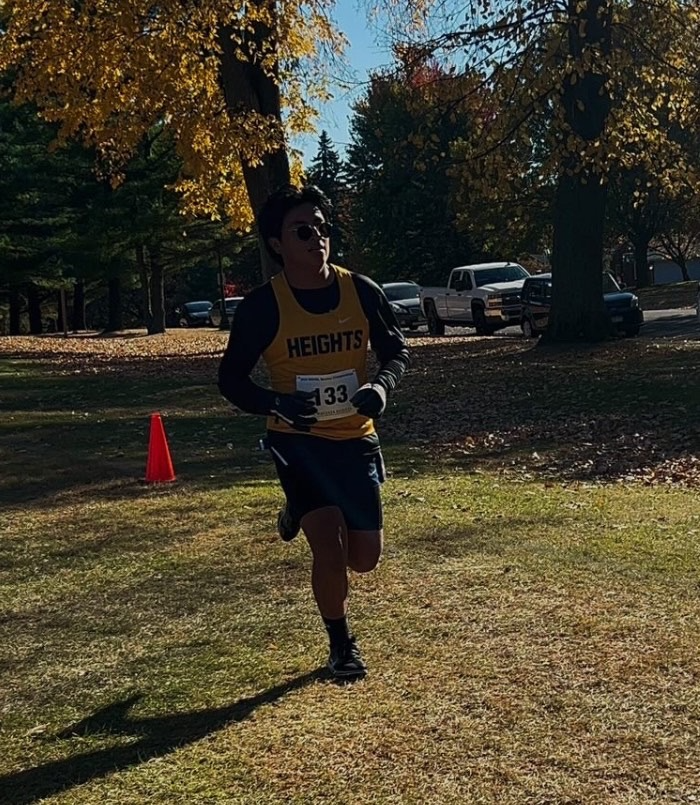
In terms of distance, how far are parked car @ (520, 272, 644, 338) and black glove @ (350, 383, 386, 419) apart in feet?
65.4

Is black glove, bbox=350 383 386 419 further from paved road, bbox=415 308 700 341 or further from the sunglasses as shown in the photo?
paved road, bbox=415 308 700 341

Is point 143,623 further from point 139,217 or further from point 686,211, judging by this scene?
point 686,211

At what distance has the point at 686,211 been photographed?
54375mm

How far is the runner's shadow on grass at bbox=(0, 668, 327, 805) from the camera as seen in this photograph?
357cm

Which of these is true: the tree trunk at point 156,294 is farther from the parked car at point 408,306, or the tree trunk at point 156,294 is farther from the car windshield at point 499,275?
the car windshield at point 499,275

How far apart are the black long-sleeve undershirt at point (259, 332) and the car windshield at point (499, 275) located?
2637cm

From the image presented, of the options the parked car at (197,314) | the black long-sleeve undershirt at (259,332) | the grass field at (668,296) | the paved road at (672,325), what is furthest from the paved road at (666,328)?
the parked car at (197,314)

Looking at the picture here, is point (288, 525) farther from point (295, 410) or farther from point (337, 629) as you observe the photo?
point (295, 410)

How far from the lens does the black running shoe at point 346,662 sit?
435cm

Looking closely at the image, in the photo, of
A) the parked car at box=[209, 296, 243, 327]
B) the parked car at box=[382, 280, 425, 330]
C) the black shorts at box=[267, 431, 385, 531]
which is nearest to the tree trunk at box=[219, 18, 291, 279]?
the black shorts at box=[267, 431, 385, 531]

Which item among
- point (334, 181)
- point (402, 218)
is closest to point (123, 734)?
point (402, 218)

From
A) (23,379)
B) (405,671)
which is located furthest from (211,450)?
(23,379)

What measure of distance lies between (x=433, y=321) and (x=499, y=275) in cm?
279

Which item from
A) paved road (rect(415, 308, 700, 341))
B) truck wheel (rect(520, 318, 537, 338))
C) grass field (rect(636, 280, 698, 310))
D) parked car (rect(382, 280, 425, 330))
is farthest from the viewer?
grass field (rect(636, 280, 698, 310))
